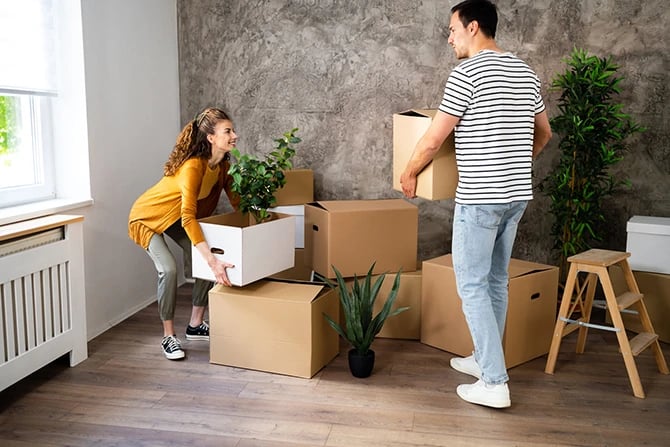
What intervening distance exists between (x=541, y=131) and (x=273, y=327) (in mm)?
1397

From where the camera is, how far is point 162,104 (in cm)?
400

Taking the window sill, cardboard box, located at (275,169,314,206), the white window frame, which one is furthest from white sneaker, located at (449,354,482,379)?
the white window frame

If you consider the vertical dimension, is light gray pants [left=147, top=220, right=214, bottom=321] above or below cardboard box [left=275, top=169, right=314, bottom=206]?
below

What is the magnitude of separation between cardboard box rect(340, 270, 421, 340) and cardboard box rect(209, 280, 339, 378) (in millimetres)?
404

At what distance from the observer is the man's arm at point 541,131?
2.65 meters

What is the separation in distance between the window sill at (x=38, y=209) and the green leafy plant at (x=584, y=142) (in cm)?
245

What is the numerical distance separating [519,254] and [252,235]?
1846 mm

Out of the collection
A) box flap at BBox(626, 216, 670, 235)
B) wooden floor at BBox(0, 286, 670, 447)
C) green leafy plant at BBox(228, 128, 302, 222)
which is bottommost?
wooden floor at BBox(0, 286, 670, 447)

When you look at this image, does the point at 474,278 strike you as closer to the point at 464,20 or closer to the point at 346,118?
the point at 464,20

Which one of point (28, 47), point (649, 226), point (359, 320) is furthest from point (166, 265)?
point (649, 226)

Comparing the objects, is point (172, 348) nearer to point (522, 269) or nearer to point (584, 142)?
point (522, 269)

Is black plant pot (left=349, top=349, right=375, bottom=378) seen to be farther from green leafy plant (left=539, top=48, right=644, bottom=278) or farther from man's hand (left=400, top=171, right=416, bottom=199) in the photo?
green leafy plant (left=539, top=48, right=644, bottom=278)

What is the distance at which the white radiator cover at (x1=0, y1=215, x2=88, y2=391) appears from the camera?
8.37 feet

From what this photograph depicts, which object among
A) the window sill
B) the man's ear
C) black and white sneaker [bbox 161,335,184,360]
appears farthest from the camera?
black and white sneaker [bbox 161,335,184,360]
